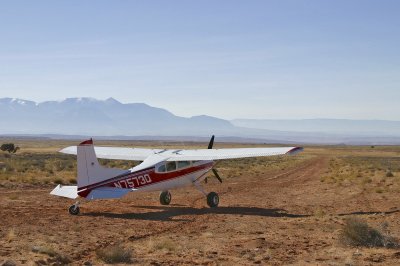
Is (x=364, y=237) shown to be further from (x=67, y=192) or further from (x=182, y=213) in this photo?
(x=67, y=192)

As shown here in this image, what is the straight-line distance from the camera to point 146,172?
63.3 feet

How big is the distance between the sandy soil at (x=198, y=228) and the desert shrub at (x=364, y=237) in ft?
1.30

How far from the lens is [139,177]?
18953 mm

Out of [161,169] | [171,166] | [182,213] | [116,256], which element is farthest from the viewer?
[171,166]

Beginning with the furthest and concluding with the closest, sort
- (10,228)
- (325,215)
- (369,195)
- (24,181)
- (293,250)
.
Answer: (24,181)
(369,195)
(325,215)
(10,228)
(293,250)

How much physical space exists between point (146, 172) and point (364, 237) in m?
9.43

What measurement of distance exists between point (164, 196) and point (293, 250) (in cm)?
1024

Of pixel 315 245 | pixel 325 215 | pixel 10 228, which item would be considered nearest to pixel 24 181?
pixel 10 228

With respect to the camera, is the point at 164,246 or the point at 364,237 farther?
the point at 364,237

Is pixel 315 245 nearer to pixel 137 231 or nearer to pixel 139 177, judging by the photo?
pixel 137 231

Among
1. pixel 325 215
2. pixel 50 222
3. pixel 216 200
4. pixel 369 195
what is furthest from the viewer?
pixel 369 195

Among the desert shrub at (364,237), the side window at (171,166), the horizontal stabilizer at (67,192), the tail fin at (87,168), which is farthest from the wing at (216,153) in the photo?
the desert shrub at (364,237)

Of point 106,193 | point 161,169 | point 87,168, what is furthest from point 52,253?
point 161,169

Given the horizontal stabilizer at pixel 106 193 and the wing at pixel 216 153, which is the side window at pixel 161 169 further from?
the horizontal stabilizer at pixel 106 193
